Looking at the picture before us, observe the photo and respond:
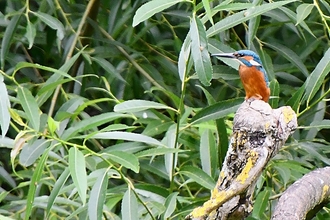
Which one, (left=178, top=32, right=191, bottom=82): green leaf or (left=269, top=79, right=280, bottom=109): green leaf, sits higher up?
(left=178, top=32, right=191, bottom=82): green leaf

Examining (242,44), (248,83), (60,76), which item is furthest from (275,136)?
(242,44)

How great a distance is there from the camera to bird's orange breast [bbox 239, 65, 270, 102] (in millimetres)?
1479

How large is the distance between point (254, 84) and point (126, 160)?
0.30 m

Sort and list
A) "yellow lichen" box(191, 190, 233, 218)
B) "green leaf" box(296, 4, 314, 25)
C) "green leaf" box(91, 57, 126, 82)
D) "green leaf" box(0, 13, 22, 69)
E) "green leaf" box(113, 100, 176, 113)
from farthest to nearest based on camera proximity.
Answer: "green leaf" box(91, 57, 126, 82) → "green leaf" box(0, 13, 22, 69) → "green leaf" box(296, 4, 314, 25) → "green leaf" box(113, 100, 176, 113) → "yellow lichen" box(191, 190, 233, 218)

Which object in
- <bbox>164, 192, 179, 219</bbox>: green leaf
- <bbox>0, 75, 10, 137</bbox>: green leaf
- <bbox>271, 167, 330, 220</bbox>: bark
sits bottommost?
<bbox>164, 192, 179, 219</bbox>: green leaf

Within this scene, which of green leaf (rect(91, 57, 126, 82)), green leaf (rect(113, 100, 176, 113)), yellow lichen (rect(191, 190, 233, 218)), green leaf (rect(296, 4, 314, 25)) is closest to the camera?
yellow lichen (rect(191, 190, 233, 218))

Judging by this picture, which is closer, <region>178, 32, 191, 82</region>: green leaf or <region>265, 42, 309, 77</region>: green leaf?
<region>178, 32, 191, 82</region>: green leaf

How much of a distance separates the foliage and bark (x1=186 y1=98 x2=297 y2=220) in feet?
0.57

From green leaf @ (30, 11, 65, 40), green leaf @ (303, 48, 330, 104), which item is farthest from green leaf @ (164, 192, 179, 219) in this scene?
green leaf @ (30, 11, 65, 40)

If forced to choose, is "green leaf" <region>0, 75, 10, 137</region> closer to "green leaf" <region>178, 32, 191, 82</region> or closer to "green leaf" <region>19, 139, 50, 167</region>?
"green leaf" <region>19, 139, 50, 167</region>

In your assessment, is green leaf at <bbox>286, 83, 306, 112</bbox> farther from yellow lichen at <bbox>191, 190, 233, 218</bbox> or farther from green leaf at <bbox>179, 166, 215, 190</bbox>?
yellow lichen at <bbox>191, 190, 233, 218</bbox>

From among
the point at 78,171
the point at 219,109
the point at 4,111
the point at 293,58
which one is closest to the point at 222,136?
the point at 219,109

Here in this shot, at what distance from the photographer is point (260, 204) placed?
1.69 m

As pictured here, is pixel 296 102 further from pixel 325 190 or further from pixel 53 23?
pixel 53 23
